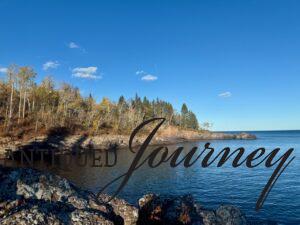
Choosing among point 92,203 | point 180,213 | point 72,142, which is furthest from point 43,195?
point 72,142

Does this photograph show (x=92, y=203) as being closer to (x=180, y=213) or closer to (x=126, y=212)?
(x=126, y=212)

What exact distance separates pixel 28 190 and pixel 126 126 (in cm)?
14432

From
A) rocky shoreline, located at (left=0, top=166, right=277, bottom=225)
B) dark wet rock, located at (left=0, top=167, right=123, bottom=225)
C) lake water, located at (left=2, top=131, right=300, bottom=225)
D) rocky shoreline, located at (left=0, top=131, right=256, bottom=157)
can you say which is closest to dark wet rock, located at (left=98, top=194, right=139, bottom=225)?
rocky shoreline, located at (left=0, top=166, right=277, bottom=225)

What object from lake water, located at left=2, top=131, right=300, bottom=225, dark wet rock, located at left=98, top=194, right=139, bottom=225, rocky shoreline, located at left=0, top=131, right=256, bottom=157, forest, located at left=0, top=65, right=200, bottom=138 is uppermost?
forest, located at left=0, top=65, right=200, bottom=138

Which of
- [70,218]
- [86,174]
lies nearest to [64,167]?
[86,174]

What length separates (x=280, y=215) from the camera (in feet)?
101

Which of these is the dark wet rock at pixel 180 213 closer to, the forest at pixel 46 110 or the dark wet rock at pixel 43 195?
the dark wet rock at pixel 43 195

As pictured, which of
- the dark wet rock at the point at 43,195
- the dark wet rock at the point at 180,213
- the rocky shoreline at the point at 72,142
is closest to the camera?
the dark wet rock at the point at 43,195

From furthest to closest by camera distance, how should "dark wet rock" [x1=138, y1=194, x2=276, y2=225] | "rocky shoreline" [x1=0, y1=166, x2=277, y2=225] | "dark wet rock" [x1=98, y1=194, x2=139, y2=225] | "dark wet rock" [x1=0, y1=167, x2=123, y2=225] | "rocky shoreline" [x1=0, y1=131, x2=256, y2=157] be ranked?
"rocky shoreline" [x1=0, y1=131, x2=256, y2=157] → "dark wet rock" [x1=98, y1=194, x2=139, y2=225] → "dark wet rock" [x1=138, y1=194, x2=276, y2=225] → "rocky shoreline" [x1=0, y1=166, x2=277, y2=225] → "dark wet rock" [x1=0, y1=167, x2=123, y2=225]

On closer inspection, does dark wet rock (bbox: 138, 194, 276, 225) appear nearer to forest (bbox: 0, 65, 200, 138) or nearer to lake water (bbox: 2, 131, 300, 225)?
lake water (bbox: 2, 131, 300, 225)

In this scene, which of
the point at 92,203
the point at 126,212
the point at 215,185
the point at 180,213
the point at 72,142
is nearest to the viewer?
the point at 92,203

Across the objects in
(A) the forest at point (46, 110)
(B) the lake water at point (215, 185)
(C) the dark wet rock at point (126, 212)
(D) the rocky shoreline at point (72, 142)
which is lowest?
(B) the lake water at point (215, 185)

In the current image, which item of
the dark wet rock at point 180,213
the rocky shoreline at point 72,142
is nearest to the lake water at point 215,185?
the dark wet rock at point 180,213

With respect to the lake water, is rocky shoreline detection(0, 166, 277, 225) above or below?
above
